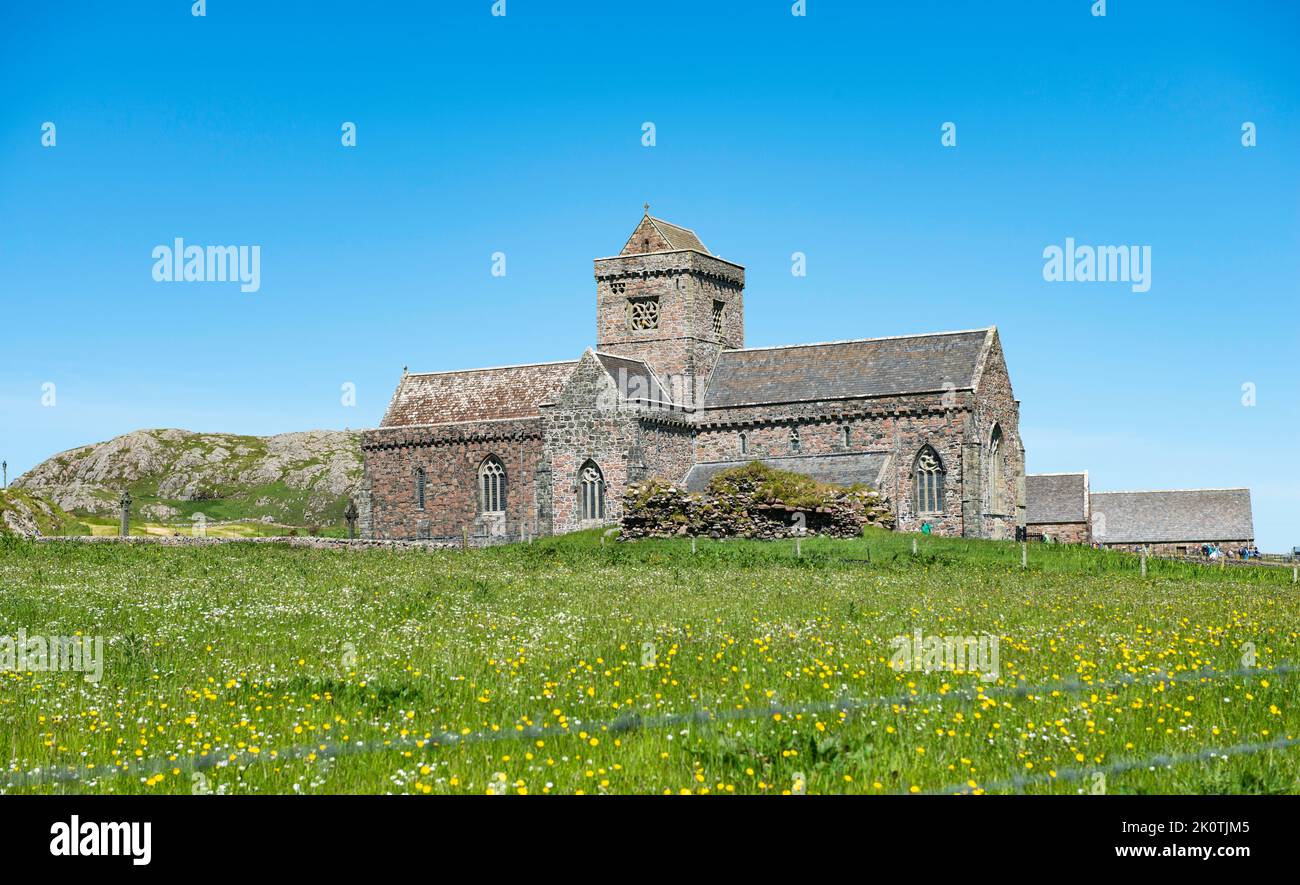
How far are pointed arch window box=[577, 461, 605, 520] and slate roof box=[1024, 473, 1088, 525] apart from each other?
129 feet

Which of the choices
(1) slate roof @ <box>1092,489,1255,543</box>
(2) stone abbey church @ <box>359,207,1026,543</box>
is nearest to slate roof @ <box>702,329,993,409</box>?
(2) stone abbey church @ <box>359,207,1026,543</box>

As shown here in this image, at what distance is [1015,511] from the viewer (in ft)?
196

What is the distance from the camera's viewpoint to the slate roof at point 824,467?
181 ft

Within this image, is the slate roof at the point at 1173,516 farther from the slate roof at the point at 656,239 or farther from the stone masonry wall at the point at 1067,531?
the slate roof at the point at 656,239

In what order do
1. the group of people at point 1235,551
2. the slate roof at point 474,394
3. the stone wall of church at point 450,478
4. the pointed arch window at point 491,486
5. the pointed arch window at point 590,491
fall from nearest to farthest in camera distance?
the pointed arch window at point 590,491 < the stone wall of church at point 450,478 < the pointed arch window at point 491,486 < the slate roof at point 474,394 < the group of people at point 1235,551

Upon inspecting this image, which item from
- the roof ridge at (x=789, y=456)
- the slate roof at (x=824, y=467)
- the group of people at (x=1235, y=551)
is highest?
the roof ridge at (x=789, y=456)

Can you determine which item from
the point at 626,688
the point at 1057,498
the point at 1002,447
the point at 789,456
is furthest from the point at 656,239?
the point at 626,688

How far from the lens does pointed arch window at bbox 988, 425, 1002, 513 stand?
57625 millimetres

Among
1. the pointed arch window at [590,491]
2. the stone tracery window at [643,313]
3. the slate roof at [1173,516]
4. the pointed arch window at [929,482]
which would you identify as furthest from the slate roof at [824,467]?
the slate roof at [1173,516]

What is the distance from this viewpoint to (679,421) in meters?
60.3

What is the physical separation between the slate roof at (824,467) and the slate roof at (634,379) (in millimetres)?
4144
